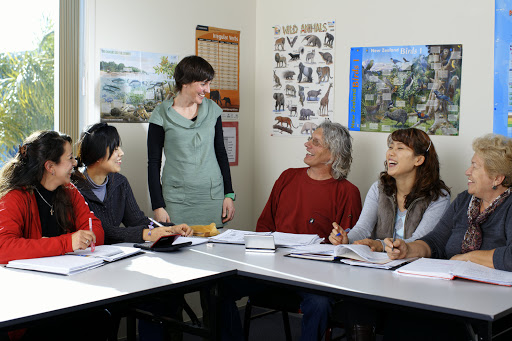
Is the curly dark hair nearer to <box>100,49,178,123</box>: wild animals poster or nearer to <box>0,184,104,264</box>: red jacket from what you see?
<box>100,49,178,123</box>: wild animals poster

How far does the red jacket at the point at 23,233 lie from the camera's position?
251 cm

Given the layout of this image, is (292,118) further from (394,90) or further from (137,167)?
(137,167)

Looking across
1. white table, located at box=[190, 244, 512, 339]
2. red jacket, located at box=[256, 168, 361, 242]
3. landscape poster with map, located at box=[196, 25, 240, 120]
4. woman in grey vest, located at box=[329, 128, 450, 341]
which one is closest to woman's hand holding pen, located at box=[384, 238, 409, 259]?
white table, located at box=[190, 244, 512, 339]

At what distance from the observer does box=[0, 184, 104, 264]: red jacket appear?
2.51 meters

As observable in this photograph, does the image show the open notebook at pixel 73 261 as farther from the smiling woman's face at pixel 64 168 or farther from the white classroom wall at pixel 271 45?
the white classroom wall at pixel 271 45

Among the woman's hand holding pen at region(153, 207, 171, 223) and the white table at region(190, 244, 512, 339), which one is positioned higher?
the woman's hand holding pen at region(153, 207, 171, 223)

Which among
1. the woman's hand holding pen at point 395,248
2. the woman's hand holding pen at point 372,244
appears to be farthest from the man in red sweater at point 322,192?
the woman's hand holding pen at point 395,248

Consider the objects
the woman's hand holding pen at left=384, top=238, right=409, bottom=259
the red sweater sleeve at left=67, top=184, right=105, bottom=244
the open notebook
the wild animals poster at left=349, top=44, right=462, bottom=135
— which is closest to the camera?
the open notebook

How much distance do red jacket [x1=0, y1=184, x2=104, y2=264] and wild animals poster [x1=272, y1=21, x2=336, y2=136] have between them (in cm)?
211

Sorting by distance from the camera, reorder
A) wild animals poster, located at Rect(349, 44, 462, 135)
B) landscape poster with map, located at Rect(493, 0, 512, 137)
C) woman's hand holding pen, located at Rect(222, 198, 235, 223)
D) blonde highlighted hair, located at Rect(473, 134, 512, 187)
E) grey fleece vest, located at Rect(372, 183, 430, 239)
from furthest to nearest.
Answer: woman's hand holding pen, located at Rect(222, 198, 235, 223) → wild animals poster, located at Rect(349, 44, 462, 135) → landscape poster with map, located at Rect(493, 0, 512, 137) → grey fleece vest, located at Rect(372, 183, 430, 239) → blonde highlighted hair, located at Rect(473, 134, 512, 187)

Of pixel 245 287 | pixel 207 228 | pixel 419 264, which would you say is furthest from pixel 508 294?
pixel 207 228

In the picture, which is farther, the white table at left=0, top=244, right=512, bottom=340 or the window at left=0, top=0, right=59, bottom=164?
the window at left=0, top=0, right=59, bottom=164

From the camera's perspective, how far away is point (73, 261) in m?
2.47

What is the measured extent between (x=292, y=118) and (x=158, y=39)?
1171 mm
